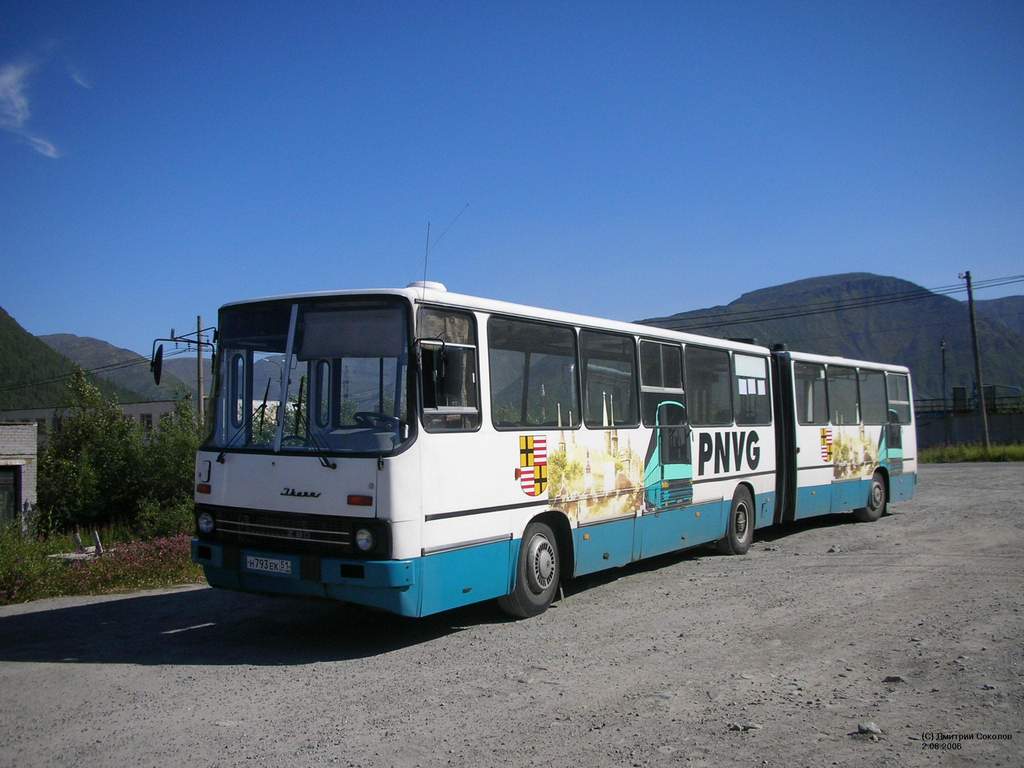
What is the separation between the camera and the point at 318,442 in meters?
7.59

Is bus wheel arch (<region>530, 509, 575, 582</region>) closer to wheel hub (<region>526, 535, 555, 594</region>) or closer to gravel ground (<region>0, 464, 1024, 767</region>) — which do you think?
wheel hub (<region>526, 535, 555, 594</region>)

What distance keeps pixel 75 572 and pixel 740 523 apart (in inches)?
373

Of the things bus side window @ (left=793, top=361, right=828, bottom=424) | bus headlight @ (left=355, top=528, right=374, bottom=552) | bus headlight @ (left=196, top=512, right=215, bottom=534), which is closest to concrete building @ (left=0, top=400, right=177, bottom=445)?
bus side window @ (left=793, top=361, right=828, bottom=424)

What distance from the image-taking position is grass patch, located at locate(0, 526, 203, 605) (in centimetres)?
1055

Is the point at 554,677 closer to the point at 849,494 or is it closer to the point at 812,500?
the point at 812,500

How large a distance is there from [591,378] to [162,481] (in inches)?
1037

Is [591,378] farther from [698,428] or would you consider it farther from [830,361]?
[830,361]

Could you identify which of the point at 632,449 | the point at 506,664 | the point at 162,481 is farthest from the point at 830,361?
the point at 162,481

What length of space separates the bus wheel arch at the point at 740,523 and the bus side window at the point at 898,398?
262 inches

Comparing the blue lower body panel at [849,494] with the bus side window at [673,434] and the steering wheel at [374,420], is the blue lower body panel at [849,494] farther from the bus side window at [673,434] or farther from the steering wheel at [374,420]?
the steering wheel at [374,420]

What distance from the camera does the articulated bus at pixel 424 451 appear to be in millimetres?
7293

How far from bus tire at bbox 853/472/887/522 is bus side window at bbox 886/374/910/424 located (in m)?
1.48

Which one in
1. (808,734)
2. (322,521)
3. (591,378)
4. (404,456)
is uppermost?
(591,378)

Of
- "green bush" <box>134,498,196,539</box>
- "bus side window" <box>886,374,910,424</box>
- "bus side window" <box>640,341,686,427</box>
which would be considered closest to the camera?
"bus side window" <box>640,341,686,427</box>
